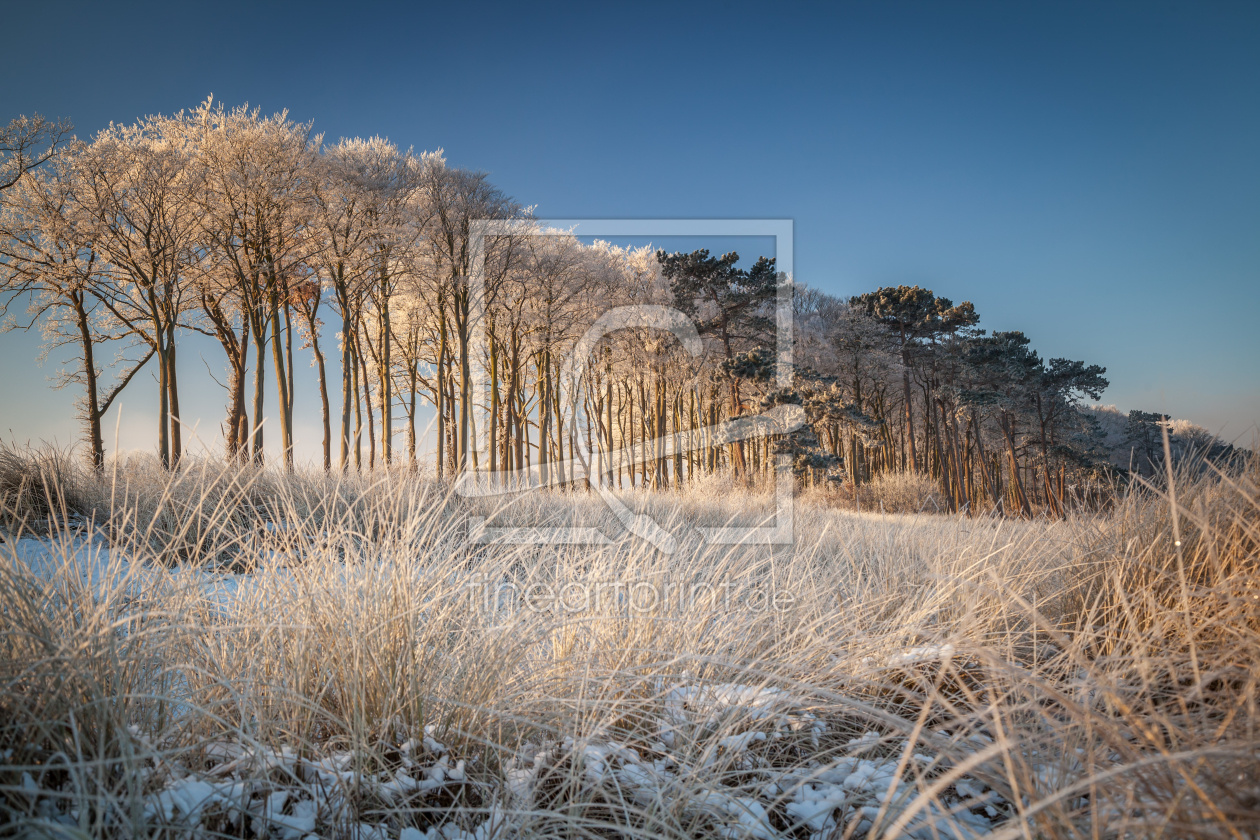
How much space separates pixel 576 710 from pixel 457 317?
605 inches

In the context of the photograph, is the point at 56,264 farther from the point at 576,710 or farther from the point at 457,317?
the point at 576,710

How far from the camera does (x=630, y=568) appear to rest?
9.83ft

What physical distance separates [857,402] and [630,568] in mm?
23083

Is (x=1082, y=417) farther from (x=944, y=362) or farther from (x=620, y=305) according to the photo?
(x=620, y=305)

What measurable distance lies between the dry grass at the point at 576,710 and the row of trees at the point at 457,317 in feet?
3.18

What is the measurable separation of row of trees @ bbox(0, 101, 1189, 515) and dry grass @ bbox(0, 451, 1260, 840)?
3.18 ft
